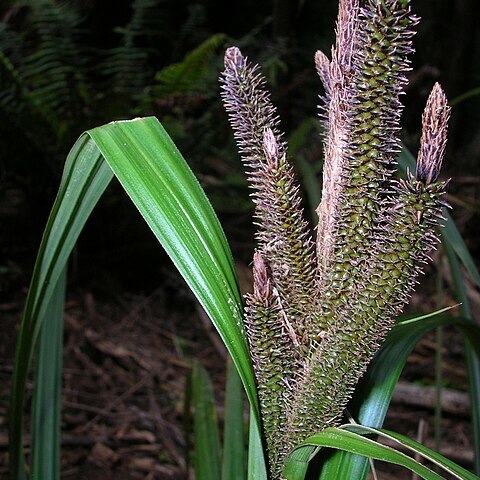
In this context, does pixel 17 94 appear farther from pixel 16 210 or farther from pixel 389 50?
pixel 389 50

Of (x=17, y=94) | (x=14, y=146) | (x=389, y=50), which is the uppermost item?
(x=17, y=94)

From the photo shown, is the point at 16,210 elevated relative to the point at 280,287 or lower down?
elevated

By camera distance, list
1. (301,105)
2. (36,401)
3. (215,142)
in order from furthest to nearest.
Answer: (301,105) → (215,142) → (36,401)

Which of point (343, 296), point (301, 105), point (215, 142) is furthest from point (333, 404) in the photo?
point (301, 105)

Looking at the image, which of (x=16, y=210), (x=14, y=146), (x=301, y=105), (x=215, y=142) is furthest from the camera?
(x=301, y=105)

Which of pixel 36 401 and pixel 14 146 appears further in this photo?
pixel 14 146

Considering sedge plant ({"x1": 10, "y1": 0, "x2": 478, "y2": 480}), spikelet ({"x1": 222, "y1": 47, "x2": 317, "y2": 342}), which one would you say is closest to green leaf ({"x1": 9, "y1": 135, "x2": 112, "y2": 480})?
sedge plant ({"x1": 10, "y1": 0, "x2": 478, "y2": 480})

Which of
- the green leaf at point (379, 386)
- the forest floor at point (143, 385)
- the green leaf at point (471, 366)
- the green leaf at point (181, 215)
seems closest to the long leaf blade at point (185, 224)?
the green leaf at point (181, 215)
